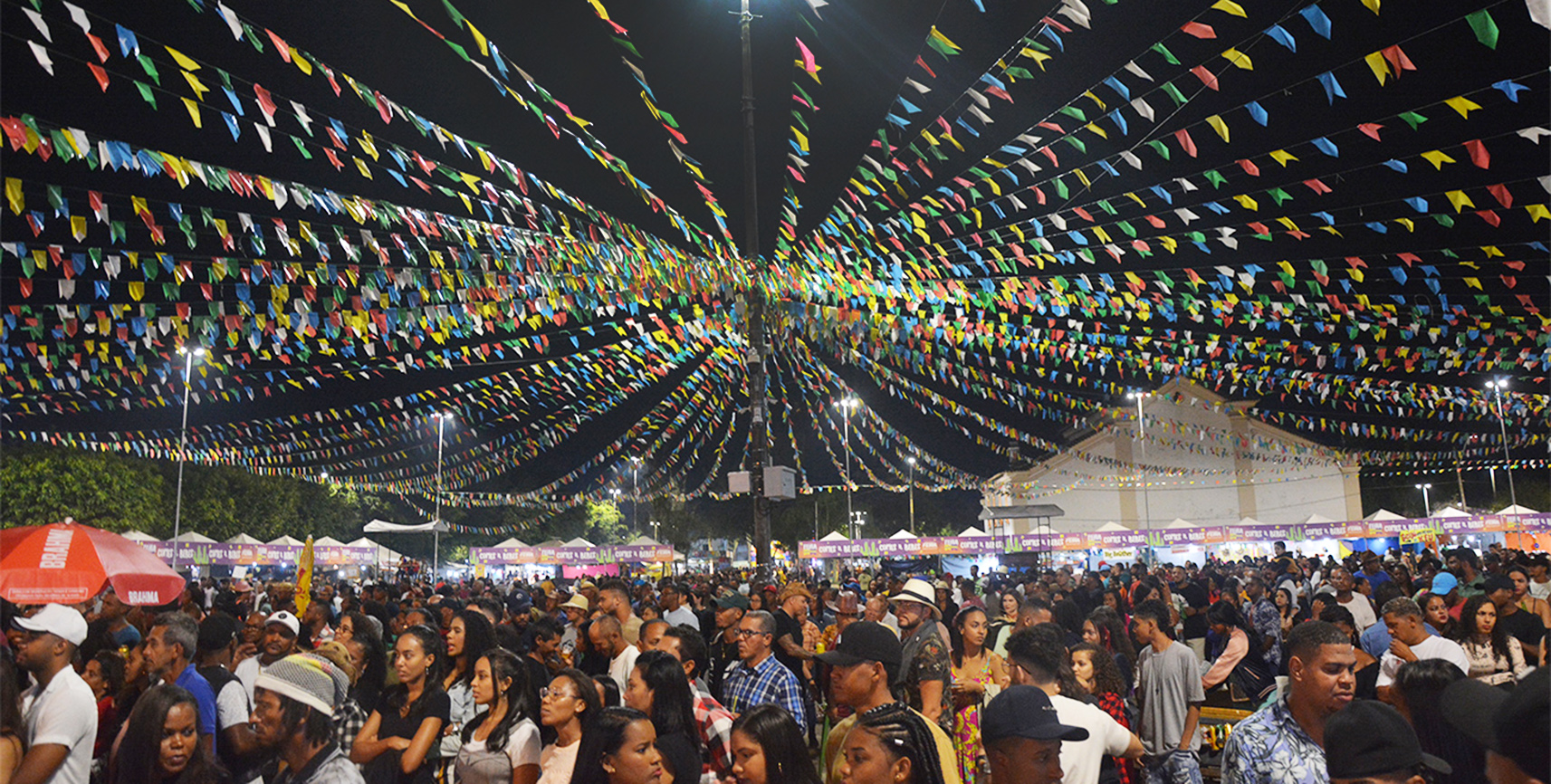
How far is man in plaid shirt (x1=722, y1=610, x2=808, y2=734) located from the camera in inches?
197

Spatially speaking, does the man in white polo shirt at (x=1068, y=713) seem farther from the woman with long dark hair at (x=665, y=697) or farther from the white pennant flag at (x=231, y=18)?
the white pennant flag at (x=231, y=18)

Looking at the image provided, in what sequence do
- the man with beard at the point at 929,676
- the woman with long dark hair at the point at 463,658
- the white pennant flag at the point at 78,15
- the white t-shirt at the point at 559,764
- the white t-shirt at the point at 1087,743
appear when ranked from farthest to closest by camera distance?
the white pennant flag at the point at 78,15 < the woman with long dark hair at the point at 463,658 < the man with beard at the point at 929,676 < the white t-shirt at the point at 559,764 < the white t-shirt at the point at 1087,743

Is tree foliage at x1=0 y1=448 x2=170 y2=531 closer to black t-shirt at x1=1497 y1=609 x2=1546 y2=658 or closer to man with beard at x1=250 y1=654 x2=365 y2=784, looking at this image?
man with beard at x1=250 y1=654 x2=365 y2=784

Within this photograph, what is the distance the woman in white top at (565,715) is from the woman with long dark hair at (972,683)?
198cm

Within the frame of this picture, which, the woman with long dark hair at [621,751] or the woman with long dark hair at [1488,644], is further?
the woman with long dark hair at [1488,644]

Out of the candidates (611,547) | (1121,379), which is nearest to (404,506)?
(611,547)

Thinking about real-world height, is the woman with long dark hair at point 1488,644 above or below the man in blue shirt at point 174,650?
below

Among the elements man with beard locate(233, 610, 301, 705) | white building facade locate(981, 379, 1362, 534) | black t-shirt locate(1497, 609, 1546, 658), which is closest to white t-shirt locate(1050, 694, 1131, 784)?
black t-shirt locate(1497, 609, 1546, 658)

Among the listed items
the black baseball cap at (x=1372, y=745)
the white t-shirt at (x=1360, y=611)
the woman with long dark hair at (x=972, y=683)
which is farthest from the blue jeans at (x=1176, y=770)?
the white t-shirt at (x=1360, y=611)

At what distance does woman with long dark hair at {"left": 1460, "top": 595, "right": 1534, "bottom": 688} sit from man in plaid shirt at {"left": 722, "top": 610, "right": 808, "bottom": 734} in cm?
460

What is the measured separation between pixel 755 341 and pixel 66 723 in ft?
28.3

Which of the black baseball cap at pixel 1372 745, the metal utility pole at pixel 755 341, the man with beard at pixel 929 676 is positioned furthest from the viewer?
the metal utility pole at pixel 755 341

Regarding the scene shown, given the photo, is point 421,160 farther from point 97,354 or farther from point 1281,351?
point 1281,351

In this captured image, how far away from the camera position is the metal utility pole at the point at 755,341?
437 inches
